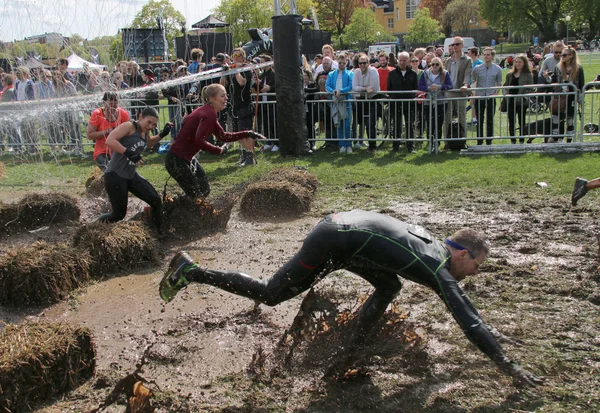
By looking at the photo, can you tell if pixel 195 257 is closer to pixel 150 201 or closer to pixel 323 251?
pixel 150 201

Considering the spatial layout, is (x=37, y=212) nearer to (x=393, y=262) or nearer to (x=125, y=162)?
(x=125, y=162)

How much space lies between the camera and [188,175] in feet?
25.7

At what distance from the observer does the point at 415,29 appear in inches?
3076

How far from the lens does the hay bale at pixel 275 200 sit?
336 inches

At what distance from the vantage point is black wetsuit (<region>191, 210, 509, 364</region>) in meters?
3.69

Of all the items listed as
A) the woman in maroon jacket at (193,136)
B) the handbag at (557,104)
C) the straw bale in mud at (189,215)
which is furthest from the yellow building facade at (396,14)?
the straw bale in mud at (189,215)

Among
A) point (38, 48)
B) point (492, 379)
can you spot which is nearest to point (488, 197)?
point (492, 379)

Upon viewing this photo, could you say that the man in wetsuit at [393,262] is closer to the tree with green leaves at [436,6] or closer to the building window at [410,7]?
the tree with green leaves at [436,6]

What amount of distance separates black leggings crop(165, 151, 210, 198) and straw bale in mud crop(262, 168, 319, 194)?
4.22 ft

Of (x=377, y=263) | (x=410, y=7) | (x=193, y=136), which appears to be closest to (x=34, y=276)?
(x=193, y=136)

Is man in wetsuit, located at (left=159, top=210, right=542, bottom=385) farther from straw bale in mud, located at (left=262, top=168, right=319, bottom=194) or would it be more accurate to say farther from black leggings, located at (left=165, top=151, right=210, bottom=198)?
straw bale in mud, located at (left=262, top=168, right=319, bottom=194)

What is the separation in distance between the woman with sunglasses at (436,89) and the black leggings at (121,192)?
21.9 ft

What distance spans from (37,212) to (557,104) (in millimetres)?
9424

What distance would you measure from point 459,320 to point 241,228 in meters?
4.82
